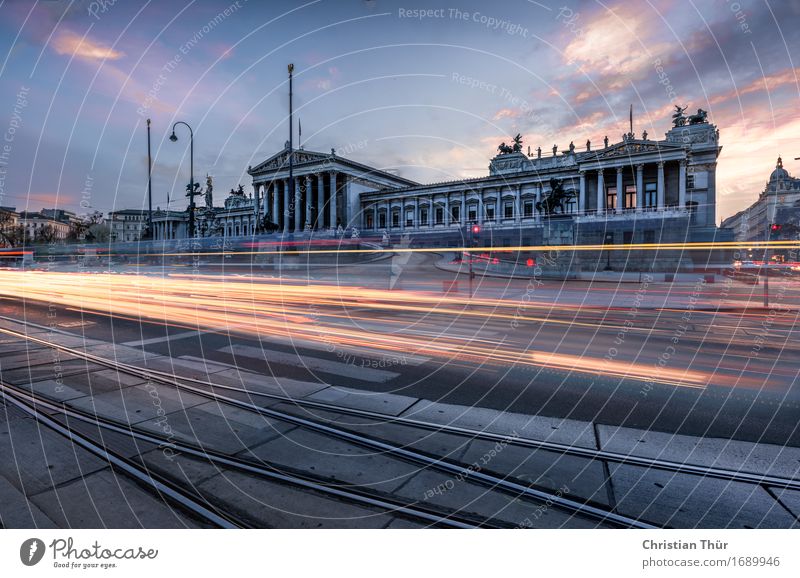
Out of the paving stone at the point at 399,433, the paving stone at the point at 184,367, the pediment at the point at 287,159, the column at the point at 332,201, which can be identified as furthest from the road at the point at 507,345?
the pediment at the point at 287,159

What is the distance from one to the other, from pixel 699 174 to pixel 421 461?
2622 inches

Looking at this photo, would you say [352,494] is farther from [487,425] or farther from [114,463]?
[114,463]

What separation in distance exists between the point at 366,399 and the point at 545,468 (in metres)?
2.76

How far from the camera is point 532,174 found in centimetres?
6281

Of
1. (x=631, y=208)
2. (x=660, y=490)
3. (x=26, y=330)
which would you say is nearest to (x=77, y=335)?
(x=26, y=330)

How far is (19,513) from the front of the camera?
10.7 ft

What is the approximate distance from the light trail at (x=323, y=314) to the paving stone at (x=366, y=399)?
2375 millimetres

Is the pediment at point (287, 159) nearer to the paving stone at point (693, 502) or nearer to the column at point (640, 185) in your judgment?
the column at point (640, 185)

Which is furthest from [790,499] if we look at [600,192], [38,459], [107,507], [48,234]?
[48,234]

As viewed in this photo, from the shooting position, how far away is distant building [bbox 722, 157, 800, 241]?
78.6 ft

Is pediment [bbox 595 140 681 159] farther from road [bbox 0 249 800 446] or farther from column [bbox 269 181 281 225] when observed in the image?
column [bbox 269 181 281 225]

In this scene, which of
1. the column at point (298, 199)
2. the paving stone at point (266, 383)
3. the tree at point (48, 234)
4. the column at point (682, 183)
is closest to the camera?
the paving stone at point (266, 383)

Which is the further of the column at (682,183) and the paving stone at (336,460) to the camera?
the column at (682,183)

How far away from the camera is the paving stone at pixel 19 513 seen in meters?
3.16
